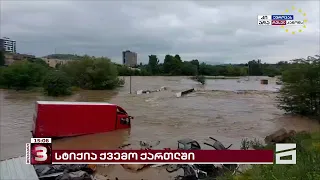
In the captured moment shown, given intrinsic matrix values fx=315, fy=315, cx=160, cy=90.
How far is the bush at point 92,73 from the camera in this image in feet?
161

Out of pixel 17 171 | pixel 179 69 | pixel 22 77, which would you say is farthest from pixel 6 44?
pixel 17 171

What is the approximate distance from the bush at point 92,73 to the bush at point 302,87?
31.4 m

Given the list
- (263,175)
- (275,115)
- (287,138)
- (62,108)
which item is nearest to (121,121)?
(62,108)

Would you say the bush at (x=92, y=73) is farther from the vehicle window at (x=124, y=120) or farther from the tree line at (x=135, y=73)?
the vehicle window at (x=124, y=120)

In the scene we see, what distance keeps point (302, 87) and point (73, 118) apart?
16178mm

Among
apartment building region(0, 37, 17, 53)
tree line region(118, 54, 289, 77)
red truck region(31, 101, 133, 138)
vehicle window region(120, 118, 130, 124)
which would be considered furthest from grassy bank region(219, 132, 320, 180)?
tree line region(118, 54, 289, 77)

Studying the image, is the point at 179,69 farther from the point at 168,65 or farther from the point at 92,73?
the point at 92,73

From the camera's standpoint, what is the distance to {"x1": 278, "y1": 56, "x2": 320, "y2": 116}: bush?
72.6 ft

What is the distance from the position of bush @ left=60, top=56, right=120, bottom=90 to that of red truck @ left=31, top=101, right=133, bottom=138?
108 ft

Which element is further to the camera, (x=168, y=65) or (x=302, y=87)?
(x=168, y=65)

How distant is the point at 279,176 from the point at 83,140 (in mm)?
10959

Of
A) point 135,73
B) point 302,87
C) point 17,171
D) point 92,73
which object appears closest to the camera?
point 17,171

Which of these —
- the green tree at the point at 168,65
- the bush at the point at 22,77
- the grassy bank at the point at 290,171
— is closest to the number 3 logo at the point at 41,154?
the grassy bank at the point at 290,171

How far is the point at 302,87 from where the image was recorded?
2225 centimetres
